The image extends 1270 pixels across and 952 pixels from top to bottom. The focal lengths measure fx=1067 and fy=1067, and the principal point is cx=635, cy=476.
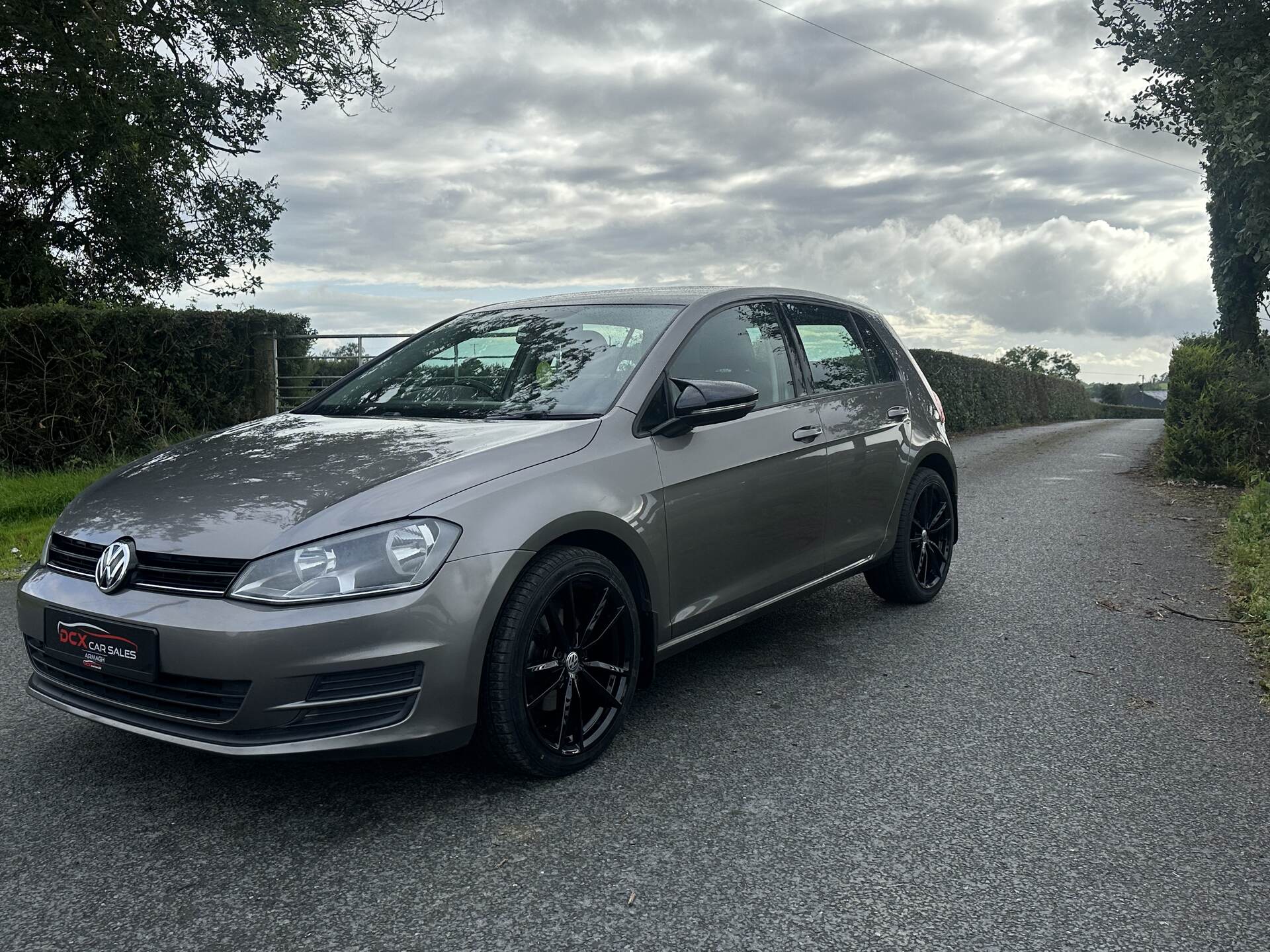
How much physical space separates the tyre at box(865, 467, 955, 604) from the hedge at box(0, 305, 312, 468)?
979 cm

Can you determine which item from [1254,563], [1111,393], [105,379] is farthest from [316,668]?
[1111,393]

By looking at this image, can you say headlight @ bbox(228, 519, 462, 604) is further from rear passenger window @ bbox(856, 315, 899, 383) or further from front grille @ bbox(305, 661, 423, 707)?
rear passenger window @ bbox(856, 315, 899, 383)

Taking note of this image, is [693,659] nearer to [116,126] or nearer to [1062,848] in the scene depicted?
[1062,848]

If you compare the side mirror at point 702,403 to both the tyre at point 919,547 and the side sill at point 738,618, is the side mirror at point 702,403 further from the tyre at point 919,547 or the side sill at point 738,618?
the tyre at point 919,547

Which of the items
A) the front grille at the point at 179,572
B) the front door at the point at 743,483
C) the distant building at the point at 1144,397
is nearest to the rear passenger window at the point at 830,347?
the front door at the point at 743,483

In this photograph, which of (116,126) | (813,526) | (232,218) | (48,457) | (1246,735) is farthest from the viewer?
(232,218)

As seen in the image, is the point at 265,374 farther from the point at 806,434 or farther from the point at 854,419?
the point at 806,434

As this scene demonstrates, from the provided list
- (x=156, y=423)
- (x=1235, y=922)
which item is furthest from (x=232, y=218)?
(x=1235, y=922)

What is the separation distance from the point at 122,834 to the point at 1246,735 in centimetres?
392

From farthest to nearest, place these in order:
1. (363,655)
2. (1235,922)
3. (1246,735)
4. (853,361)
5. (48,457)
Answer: (48,457) < (853,361) < (1246,735) < (363,655) < (1235,922)

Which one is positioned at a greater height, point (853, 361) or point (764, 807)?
point (853, 361)

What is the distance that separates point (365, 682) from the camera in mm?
3014

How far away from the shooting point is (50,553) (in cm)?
356

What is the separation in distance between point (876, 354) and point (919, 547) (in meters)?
1.11
